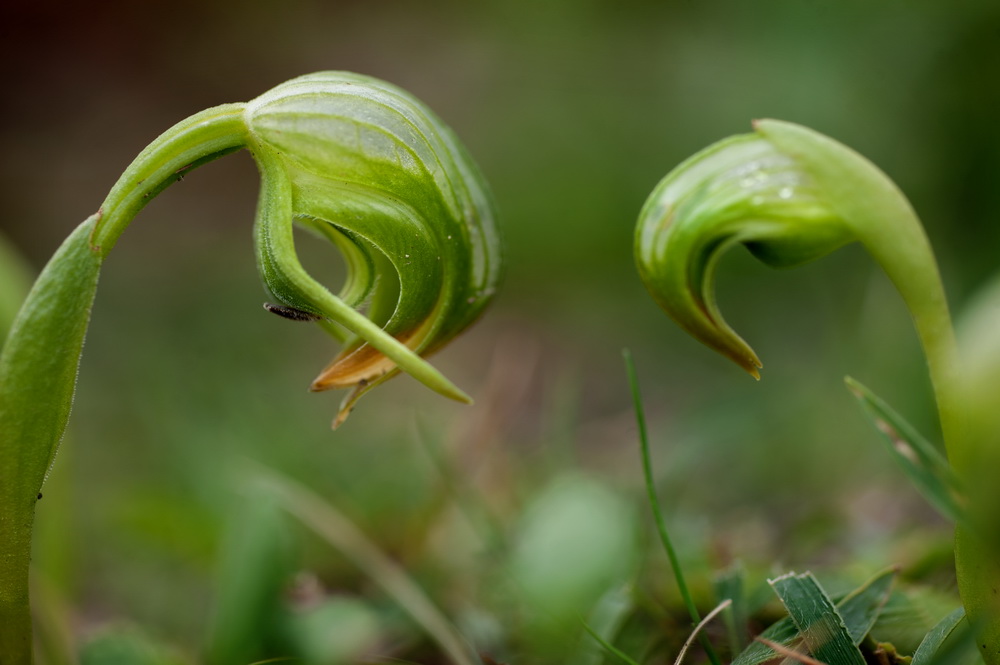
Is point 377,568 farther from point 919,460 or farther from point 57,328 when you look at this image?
point 919,460

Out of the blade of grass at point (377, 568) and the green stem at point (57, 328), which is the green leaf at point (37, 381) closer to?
the green stem at point (57, 328)

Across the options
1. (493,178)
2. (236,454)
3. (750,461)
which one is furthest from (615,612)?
(493,178)

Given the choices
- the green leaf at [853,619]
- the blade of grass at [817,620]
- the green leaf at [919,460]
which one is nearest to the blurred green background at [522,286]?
the green leaf at [853,619]

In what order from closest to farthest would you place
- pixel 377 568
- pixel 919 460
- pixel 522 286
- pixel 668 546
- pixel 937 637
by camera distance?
pixel 919 460
pixel 937 637
pixel 668 546
pixel 377 568
pixel 522 286

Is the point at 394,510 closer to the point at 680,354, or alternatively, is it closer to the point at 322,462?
the point at 322,462

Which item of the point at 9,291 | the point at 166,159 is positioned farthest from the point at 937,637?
the point at 9,291
